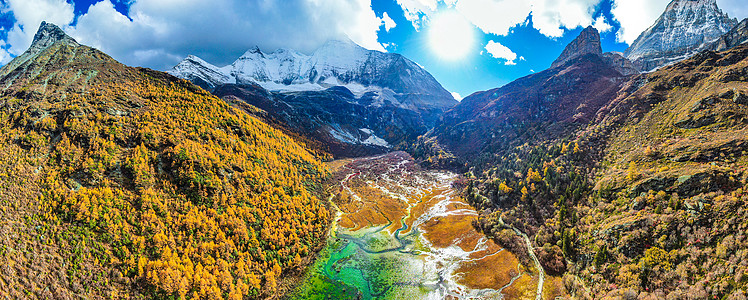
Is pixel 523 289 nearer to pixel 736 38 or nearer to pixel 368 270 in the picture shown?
pixel 368 270

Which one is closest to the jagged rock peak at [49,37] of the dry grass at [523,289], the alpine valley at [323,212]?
the alpine valley at [323,212]

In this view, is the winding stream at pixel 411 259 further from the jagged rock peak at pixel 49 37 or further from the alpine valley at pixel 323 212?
the jagged rock peak at pixel 49 37

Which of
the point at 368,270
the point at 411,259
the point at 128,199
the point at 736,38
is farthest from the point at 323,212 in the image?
the point at 736,38

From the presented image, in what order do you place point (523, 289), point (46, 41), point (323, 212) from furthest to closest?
1. point (46, 41)
2. point (323, 212)
3. point (523, 289)

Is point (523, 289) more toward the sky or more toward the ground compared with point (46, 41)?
more toward the ground

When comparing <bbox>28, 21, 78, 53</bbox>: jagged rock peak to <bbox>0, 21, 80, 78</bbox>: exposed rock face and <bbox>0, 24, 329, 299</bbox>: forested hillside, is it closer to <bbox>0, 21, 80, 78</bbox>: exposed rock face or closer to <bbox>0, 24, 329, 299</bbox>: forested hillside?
<bbox>0, 21, 80, 78</bbox>: exposed rock face

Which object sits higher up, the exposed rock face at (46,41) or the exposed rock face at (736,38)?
the exposed rock face at (736,38)

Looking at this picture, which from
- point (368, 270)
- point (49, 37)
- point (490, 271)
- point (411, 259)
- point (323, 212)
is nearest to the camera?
point (490, 271)

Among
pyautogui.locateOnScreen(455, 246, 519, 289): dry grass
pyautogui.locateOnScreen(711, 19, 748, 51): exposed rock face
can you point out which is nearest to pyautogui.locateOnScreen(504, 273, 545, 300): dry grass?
pyautogui.locateOnScreen(455, 246, 519, 289): dry grass


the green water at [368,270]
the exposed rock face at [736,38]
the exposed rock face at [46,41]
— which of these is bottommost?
the green water at [368,270]

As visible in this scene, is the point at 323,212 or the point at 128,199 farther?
the point at 323,212
